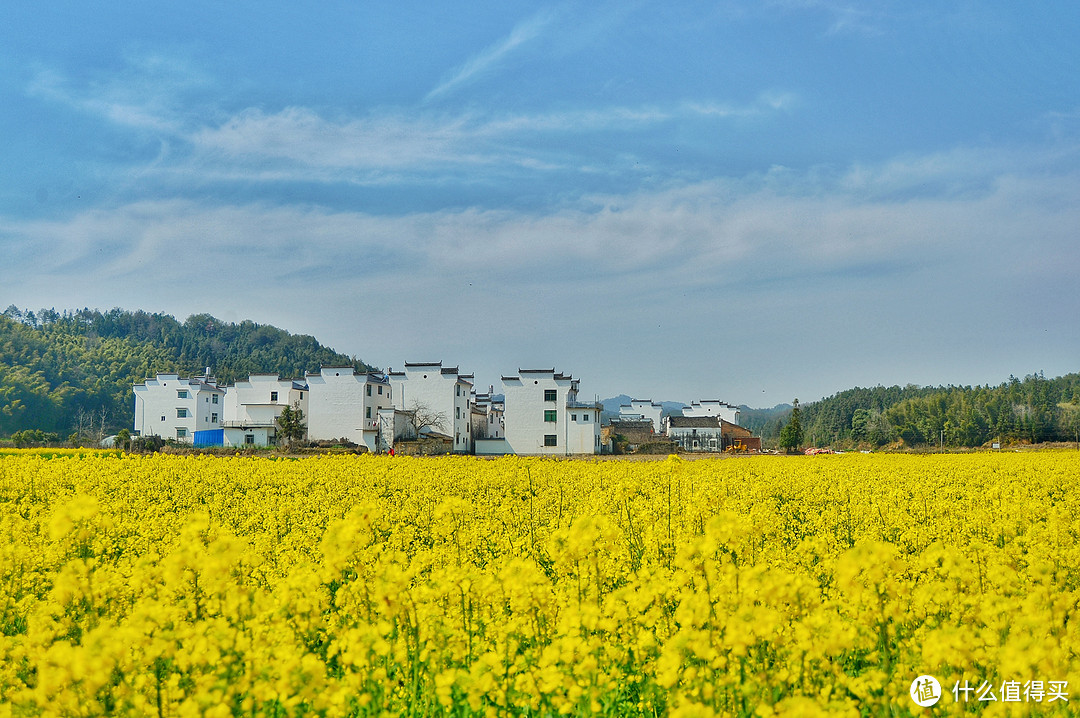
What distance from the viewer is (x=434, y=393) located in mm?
50031

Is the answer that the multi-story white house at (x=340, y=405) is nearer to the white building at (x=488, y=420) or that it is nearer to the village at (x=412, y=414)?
the village at (x=412, y=414)

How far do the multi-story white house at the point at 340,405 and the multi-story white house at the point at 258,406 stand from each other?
1.49 metres

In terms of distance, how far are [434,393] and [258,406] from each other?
47.4ft

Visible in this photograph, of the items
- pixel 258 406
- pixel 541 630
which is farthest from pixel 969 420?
pixel 541 630

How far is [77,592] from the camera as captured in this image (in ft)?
12.6

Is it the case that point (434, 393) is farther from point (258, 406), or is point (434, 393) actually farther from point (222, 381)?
point (222, 381)

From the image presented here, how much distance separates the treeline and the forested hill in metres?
60.6

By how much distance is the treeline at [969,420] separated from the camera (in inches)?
2803

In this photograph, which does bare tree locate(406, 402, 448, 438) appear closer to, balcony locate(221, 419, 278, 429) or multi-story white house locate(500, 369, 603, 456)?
multi-story white house locate(500, 369, 603, 456)

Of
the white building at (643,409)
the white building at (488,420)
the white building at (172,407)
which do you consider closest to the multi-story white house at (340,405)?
the white building at (488,420)

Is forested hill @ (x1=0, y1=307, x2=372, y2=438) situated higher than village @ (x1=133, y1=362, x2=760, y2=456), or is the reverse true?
forested hill @ (x1=0, y1=307, x2=372, y2=438)

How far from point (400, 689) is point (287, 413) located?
159 ft

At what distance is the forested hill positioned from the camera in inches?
2963

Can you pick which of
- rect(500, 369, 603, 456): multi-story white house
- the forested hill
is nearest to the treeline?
rect(500, 369, 603, 456): multi-story white house
